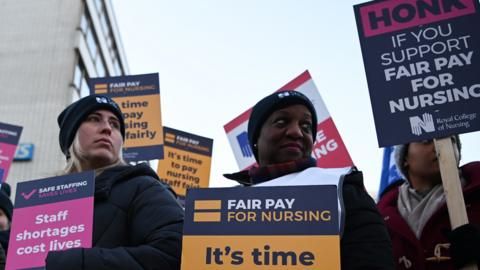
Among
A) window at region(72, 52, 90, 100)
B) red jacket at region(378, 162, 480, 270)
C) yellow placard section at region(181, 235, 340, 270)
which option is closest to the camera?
yellow placard section at region(181, 235, 340, 270)

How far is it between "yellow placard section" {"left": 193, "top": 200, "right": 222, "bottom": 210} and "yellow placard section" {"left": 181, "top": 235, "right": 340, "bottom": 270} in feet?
0.29

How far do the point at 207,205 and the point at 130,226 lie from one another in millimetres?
563

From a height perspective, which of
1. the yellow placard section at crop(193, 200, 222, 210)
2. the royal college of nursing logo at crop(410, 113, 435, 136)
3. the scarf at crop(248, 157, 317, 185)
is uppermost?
the royal college of nursing logo at crop(410, 113, 435, 136)

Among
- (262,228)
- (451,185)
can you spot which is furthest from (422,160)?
(262,228)

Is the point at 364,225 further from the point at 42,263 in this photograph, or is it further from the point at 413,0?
the point at 413,0

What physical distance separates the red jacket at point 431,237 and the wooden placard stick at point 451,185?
15cm

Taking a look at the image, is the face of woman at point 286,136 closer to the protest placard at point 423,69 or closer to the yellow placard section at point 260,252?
the protest placard at point 423,69

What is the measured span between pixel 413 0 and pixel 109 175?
180 centimetres

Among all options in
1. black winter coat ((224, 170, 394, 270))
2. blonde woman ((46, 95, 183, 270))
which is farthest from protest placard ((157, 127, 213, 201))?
black winter coat ((224, 170, 394, 270))

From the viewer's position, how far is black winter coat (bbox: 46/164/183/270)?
193 cm

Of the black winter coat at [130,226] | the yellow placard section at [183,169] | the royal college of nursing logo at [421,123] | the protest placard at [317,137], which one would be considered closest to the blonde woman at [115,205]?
the black winter coat at [130,226]

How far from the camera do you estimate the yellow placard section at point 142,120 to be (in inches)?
215

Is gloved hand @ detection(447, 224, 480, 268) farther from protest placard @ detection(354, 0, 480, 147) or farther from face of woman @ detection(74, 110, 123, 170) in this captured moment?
face of woman @ detection(74, 110, 123, 170)

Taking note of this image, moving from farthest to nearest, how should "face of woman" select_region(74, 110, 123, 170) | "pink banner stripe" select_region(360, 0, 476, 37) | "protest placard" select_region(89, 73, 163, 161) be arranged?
1. "protest placard" select_region(89, 73, 163, 161)
2. "pink banner stripe" select_region(360, 0, 476, 37)
3. "face of woman" select_region(74, 110, 123, 170)
